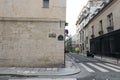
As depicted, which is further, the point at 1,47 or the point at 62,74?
the point at 1,47

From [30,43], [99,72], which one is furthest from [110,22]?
[30,43]

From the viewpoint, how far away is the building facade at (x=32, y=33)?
14.1 m

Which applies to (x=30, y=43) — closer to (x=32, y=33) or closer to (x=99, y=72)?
(x=32, y=33)

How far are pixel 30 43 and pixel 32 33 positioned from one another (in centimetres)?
77

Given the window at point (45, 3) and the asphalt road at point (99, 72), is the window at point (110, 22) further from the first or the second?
the window at point (45, 3)

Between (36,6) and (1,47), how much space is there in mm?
4041

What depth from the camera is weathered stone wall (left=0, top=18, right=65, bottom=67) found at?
556 inches

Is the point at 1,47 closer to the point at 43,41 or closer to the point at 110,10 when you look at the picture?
the point at 43,41

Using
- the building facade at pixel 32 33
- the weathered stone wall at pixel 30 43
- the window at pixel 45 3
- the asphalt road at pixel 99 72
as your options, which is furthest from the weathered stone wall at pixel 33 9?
the asphalt road at pixel 99 72

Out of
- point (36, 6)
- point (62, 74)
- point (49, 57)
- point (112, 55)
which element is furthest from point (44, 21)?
point (112, 55)

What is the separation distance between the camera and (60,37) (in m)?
14.3

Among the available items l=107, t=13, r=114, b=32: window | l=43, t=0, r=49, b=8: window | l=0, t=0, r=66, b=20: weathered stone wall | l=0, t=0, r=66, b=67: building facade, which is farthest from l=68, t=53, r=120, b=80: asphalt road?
l=107, t=13, r=114, b=32: window

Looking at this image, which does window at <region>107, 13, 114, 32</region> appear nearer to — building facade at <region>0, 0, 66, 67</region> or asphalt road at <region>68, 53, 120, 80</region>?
asphalt road at <region>68, 53, 120, 80</region>

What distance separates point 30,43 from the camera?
561 inches
